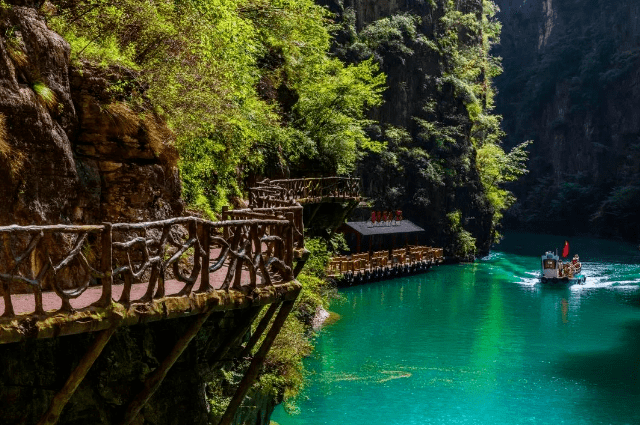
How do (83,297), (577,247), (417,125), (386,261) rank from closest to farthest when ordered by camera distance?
(83,297), (386,261), (417,125), (577,247)

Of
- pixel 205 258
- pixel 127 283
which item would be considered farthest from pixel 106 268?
pixel 205 258

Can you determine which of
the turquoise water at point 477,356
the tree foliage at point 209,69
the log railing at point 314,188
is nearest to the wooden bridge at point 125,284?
the tree foliage at point 209,69

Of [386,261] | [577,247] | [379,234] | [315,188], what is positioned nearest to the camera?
[315,188]

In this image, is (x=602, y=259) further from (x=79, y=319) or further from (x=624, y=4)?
(x=79, y=319)

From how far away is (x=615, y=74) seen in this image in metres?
104

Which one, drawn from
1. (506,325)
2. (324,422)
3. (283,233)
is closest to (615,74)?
(506,325)

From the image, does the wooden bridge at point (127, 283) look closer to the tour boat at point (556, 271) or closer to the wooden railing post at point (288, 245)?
the wooden railing post at point (288, 245)

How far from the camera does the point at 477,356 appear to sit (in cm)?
3772

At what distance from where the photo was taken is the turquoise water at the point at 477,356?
29156mm

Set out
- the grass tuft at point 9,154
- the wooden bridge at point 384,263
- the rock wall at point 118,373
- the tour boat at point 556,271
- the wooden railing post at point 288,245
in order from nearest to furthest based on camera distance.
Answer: the rock wall at point 118,373, the grass tuft at point 9,154, the wooden railing post at point 288,245, the wooden bridge at point 384,263, the tour boat at point 556,271

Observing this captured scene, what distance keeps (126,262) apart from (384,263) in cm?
5262

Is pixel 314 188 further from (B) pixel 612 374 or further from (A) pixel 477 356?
(B) pixel 612 374

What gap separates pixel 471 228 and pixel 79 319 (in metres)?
71.3

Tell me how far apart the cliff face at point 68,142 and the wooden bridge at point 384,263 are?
127 ft
